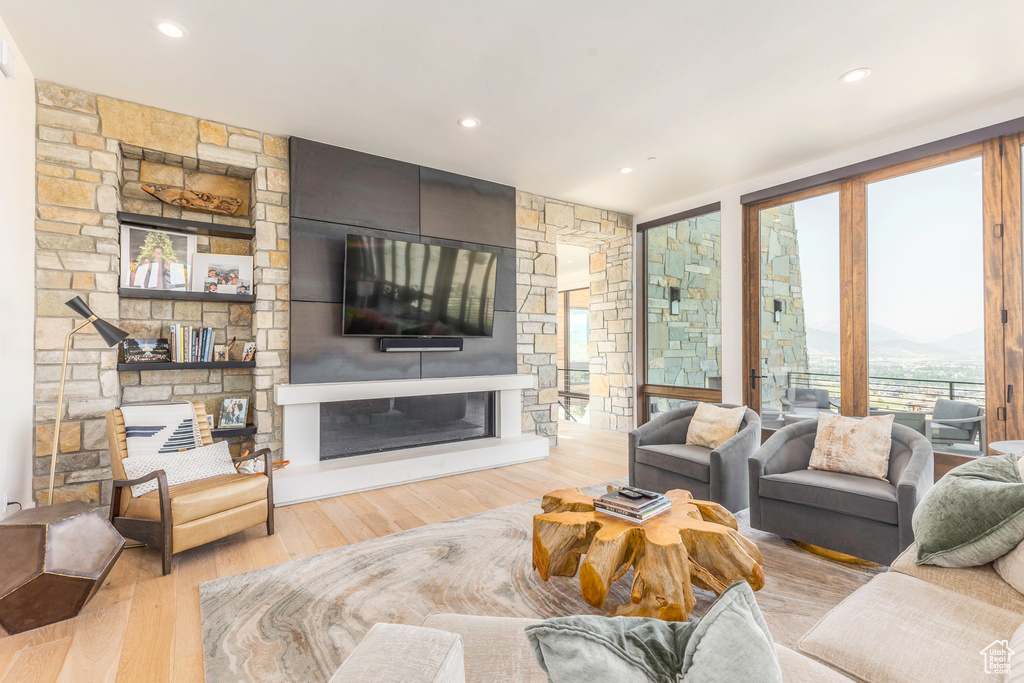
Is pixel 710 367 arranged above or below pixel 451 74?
below

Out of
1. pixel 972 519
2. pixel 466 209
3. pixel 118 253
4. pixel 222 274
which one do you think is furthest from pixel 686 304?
pixel 118 253

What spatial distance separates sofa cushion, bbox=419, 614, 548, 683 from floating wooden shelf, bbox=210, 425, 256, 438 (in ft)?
10.1

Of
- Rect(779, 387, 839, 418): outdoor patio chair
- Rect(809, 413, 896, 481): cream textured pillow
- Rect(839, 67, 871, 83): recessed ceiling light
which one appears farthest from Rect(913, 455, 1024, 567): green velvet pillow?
Rect(779, 387, 839, 418): outdoor patio chair

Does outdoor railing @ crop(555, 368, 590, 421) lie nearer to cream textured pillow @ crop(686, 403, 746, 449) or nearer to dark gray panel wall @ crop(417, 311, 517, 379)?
dark gray panel wall @ crop(417, 311, 517, 379)

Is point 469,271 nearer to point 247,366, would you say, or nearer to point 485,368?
point 485,368

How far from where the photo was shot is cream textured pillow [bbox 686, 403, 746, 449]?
3404 mm

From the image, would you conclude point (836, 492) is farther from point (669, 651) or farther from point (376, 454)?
point (376, 454)

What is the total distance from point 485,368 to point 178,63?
325 centimetres

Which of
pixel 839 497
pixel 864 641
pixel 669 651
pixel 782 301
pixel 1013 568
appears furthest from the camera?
pixel 782 301

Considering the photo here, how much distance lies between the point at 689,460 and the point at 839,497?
885mm

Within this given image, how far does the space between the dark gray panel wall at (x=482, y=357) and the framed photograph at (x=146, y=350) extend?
1940mm

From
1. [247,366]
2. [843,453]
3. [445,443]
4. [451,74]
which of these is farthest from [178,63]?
[843,453]

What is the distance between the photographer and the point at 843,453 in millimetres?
2768

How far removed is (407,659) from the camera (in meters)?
0.76
